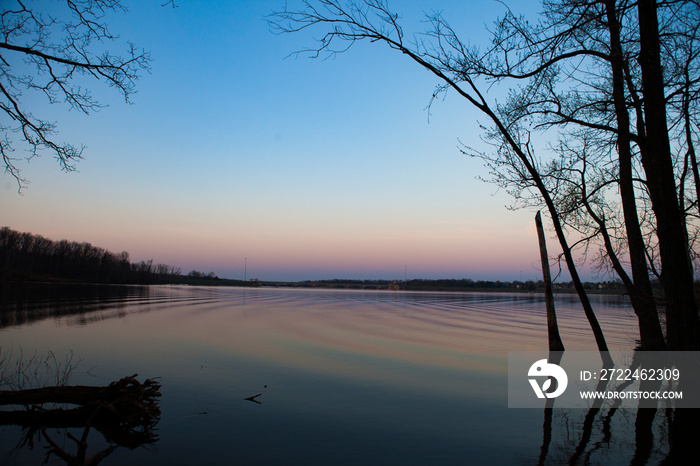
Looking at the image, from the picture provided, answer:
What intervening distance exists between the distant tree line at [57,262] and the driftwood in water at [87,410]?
114331 millimetres

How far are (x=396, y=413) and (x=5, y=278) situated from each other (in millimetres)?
116458

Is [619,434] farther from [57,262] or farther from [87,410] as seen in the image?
[57,262]

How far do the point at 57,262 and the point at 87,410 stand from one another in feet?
489

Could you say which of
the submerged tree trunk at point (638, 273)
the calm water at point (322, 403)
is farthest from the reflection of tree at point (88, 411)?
the submerged tree trunk at point (638, 273)

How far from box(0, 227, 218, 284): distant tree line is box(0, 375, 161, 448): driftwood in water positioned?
114331 mm

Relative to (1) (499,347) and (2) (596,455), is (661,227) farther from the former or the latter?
(1) (499,347)

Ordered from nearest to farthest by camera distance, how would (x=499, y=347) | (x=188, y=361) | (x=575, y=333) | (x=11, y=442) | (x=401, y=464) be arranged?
(x=401, y=464) → (x=11, y=442) → (x=188, y=361) → (x=499, y=347) → (x=575, y=333)

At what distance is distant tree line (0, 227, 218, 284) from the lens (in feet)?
381

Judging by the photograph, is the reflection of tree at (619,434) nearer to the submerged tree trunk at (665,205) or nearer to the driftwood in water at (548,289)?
the submerged tree trunk at (665,205)

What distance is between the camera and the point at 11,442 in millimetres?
7039

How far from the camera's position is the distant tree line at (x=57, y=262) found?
11619 centimetres

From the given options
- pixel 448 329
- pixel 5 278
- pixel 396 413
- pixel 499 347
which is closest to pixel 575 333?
pixel 448 329

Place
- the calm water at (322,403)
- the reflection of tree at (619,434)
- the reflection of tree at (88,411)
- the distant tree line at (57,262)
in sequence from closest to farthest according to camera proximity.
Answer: the reflection of tree at (619,434) → the calm water at (322,403) → the reflection of tree at (88,411) → the distant tree line at (57,262)

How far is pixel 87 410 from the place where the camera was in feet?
26.2
